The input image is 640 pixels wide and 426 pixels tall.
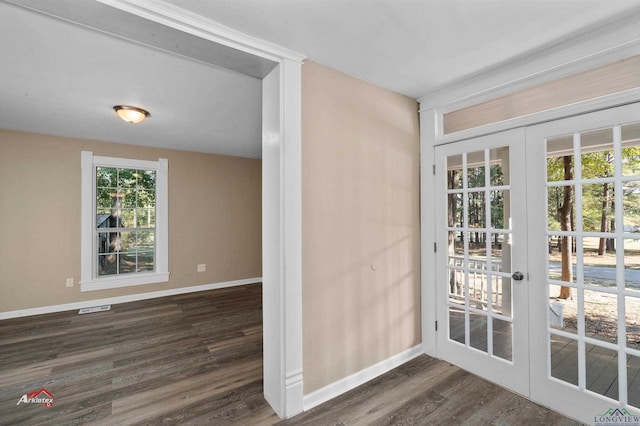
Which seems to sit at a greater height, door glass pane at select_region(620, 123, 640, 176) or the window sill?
door glass pane at select_region(620, 123, 640, 176)

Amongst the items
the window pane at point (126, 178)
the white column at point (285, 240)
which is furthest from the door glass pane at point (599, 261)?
the window pane at point (126, 178)

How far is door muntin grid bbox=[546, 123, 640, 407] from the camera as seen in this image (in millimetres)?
1830

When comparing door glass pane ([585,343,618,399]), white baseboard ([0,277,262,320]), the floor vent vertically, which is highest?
door glass pane ([585,343,618,399])

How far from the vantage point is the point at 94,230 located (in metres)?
4.62

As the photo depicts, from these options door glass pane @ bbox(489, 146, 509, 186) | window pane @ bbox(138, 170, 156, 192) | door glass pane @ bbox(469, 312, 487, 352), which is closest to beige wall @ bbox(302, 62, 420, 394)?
door glass pane @ bbox(469, 312, 487, 352)

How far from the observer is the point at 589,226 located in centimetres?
196

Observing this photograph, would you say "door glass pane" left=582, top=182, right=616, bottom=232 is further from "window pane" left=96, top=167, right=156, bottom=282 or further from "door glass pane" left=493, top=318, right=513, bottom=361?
"window pane" left=96, top=167, right=156, bottom=282

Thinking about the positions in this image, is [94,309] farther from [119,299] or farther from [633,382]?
[633,382]

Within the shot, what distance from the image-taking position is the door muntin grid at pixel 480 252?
2385 millimetres

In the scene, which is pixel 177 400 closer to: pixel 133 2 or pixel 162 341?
pixel 162 341

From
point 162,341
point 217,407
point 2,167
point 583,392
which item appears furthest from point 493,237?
point 2,167

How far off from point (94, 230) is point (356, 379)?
14.9 ft

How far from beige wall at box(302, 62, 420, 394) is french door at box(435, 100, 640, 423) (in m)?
0.36

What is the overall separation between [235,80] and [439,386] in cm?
317
